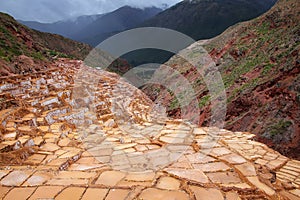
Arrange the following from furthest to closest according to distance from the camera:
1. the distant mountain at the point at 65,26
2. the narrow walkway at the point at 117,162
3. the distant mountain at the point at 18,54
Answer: the distant mountain at the point at 65,26
the distant mountain at the point at 18,54
the narrow walkway at the point at 117,162

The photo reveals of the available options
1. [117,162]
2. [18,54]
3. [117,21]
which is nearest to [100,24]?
[117,21]

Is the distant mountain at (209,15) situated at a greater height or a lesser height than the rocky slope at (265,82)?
greater

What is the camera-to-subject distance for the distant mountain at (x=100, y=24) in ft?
438

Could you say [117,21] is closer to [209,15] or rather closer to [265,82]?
[209,15]

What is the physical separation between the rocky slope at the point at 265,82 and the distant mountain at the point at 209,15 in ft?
183

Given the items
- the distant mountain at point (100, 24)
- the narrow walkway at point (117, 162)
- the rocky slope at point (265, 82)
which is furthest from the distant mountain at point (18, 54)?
the distant mountain at point (100, 24)

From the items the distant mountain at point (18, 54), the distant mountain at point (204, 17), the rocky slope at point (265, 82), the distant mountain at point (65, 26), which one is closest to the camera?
the distant mountain at point (18, 54)

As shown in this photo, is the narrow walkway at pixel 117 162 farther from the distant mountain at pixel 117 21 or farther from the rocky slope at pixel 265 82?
the distant mountain at pixel 117 21

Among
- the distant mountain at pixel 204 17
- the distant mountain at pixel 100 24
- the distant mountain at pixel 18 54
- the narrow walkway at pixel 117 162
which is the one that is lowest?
the narrow walkway at pixel 117 162

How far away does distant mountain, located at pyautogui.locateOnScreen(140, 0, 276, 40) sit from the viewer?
74637mm

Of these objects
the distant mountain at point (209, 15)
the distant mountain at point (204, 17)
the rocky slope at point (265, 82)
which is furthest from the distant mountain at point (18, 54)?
the distant mountain at point (209, 15)

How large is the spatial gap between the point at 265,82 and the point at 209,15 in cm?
8039

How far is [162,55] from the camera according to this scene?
6638 cm

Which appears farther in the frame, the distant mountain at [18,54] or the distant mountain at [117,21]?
the distant mountain at [117,21]
